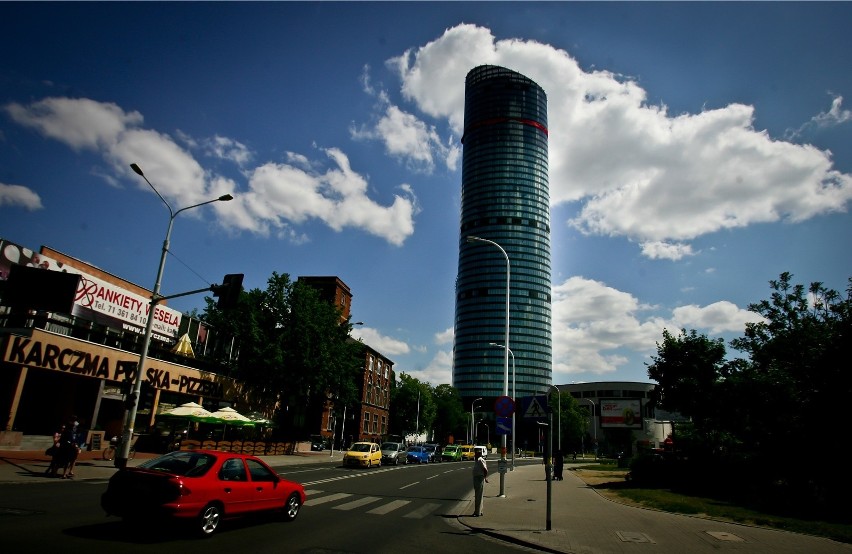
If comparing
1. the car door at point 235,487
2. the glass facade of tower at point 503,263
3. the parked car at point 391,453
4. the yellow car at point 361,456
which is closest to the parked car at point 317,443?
the parked car at point 391,453

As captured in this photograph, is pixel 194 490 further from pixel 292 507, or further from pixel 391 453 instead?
pixel 391 453

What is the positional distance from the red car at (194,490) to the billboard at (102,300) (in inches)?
872

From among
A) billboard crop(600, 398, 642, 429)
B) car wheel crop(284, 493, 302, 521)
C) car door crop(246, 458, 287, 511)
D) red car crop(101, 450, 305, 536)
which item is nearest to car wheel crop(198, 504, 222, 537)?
red car crop(101, 450, 305, 536)

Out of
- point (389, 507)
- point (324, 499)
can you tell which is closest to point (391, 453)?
point (324, 499)

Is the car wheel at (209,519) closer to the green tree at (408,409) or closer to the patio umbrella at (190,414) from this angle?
the patio umbrella at (190,414)

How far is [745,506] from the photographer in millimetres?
16734

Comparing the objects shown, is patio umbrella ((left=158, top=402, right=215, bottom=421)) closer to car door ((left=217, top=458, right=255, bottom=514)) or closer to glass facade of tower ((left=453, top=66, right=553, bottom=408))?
car door ((left=217, top=458, right=255, bottom=514))

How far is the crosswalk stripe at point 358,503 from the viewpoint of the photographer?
43.7 feet

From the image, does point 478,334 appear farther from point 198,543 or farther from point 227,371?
point 198,543

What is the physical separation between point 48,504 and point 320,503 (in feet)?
20.8

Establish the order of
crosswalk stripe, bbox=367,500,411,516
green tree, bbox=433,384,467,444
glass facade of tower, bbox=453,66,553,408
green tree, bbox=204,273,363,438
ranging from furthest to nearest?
glass facade of tower, bbox=453,66,553,408 < green tree, bbox=433,384,467,444 < green tree, bbox=204,273,363,438 < crosswalk stripe, bbox=367,500,411,516

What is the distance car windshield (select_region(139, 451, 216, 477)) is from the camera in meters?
8.38

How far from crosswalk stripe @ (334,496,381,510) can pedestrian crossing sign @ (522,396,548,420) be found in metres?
5.39

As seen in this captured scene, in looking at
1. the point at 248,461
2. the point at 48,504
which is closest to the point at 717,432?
the point at 248,461
